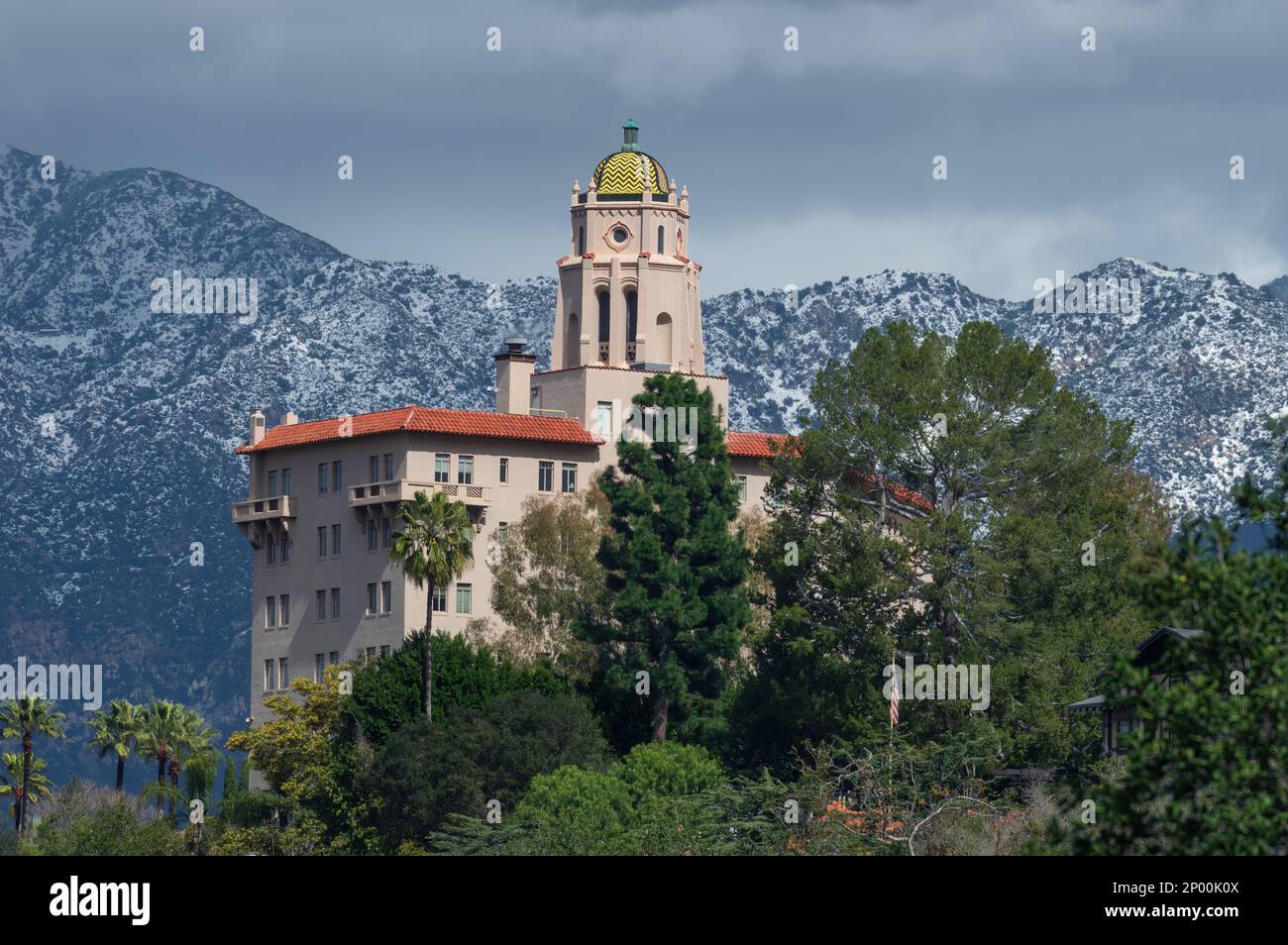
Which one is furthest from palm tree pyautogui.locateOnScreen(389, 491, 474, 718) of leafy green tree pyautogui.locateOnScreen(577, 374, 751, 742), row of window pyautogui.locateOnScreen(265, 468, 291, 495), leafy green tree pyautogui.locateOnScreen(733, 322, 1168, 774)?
row of window pyautogui.locateOnScreen(265, 468, 291, 495)

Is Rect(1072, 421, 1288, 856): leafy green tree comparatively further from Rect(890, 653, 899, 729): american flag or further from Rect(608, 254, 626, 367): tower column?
Rect(608, 254, 626, 367): tower column

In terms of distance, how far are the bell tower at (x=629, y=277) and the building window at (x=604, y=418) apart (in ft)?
13.4


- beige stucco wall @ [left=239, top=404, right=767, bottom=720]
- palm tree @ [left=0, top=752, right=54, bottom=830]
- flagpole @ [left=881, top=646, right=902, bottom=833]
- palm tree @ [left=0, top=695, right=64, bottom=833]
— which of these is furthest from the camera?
beige stucco wall @ [left=239, top=404, right=767, bottom=720]

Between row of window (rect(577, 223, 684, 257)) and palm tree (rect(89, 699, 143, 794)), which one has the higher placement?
row of window (rect(577, 223, 684, 257))

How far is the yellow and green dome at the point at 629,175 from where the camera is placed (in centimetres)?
16675

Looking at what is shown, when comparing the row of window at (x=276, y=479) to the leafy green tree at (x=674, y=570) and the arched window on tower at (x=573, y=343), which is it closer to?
the arched window on tower at (x=573, y=343)

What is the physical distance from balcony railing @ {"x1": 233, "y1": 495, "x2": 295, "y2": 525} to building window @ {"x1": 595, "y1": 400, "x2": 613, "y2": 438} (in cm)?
1682

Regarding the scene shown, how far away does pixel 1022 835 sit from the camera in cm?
9056

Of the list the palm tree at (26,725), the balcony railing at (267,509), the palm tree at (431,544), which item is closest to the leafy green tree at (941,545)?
the palm tree at (431,544)

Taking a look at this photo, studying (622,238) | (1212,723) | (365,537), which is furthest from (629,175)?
(1212,723)

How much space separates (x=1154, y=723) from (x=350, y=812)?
7607 centimetres

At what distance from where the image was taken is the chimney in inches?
6097
